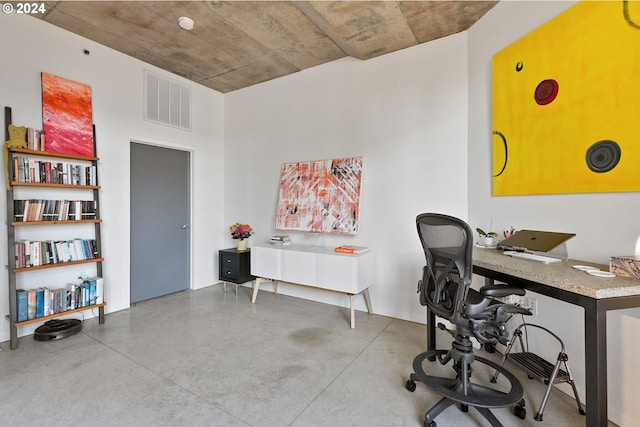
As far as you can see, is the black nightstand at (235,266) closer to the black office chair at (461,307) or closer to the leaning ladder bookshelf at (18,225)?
the leaning ladder bookshelf at (18,225)

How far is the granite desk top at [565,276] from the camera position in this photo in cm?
131

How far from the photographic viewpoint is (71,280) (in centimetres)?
329

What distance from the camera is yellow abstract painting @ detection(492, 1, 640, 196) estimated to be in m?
1.76

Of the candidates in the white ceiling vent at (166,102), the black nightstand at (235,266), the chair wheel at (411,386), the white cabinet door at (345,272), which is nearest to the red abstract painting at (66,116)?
the white ceiling vent at (166,102)

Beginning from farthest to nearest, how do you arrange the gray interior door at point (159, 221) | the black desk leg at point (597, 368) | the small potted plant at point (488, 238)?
the gray interior door at point (159, 221), the small potted plant at point (488, 238), the black desk leg at point (597, 368)

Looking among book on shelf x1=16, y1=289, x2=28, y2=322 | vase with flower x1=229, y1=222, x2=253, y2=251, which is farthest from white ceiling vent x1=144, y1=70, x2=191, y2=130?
book on shelf x1=16, y1=289, x2=28, y2=322

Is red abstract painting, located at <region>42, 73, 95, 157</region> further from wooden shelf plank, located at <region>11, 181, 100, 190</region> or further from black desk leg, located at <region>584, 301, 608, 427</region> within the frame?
black desk leg, located at <region>584, 301, 608, 427</region>

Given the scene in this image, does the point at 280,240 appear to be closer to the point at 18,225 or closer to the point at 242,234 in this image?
the point at 242,234

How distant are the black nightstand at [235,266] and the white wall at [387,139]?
1.53 ft

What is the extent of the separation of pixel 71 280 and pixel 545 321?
4.79 m

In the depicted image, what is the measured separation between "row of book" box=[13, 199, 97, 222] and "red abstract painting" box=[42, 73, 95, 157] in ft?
1.88

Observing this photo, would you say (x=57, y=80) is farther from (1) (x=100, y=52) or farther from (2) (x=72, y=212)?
(2) (x=72, y=212)

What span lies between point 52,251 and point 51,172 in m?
0.83

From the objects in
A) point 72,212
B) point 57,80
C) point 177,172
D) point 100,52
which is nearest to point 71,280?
point 72,212
